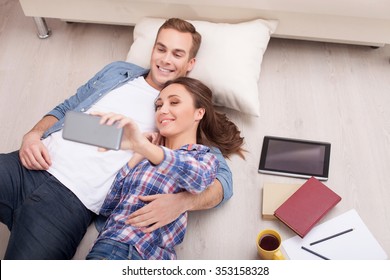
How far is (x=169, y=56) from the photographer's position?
63.4 inches

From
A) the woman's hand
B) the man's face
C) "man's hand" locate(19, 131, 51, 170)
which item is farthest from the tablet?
"man's hand" locate(19, 131, 51, 170)

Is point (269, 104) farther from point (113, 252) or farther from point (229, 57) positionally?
point (113, 252)

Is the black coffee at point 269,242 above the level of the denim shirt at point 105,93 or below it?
below

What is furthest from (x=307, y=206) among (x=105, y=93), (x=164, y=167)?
(x=105, y=93)

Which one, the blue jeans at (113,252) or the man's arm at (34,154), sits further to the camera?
the man's arm at (34,154)

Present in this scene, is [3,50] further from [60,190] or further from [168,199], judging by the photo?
[168,199]

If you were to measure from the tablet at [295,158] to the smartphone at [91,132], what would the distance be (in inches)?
30.0

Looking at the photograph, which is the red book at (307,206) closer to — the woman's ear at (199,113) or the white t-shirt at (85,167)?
the woman's ear at (199,113)

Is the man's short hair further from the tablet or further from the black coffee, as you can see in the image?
the black coffee

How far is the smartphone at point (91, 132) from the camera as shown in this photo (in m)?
1.06

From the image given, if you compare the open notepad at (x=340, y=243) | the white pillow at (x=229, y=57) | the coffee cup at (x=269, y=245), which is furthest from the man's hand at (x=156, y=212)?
the white pillow at (x=229, y=57)

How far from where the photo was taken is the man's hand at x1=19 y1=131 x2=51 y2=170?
140cm

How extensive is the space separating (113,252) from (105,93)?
0.61 meters

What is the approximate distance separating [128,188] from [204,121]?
384 mm
